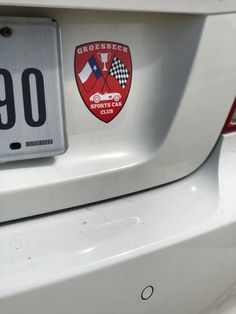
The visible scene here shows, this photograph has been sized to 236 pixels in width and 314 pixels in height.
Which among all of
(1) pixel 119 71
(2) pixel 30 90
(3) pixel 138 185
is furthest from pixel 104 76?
(3) pixel 138 185

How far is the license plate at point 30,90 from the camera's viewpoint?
102 centimetres

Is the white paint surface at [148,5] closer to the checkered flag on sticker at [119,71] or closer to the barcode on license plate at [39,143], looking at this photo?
the checkered flag on sticker at [119,71]

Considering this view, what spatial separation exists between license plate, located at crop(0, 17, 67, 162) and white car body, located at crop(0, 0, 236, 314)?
1.4 inches

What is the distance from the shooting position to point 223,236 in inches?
52.1

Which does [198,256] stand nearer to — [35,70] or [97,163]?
[97,163]

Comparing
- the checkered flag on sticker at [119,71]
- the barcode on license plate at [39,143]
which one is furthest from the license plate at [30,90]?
the checkered flag on sticker at [119,71]

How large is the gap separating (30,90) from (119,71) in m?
0.25

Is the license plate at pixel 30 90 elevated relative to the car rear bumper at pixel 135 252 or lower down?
elevated

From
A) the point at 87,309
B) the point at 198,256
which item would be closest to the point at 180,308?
the point at 198,256

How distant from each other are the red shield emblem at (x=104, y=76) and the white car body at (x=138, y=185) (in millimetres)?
18

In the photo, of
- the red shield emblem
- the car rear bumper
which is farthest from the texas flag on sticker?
the car rear bumper

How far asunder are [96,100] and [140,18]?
0.76ft

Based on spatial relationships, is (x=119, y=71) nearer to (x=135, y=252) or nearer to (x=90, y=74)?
(x=90, y=74)

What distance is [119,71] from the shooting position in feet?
A: 3.87
